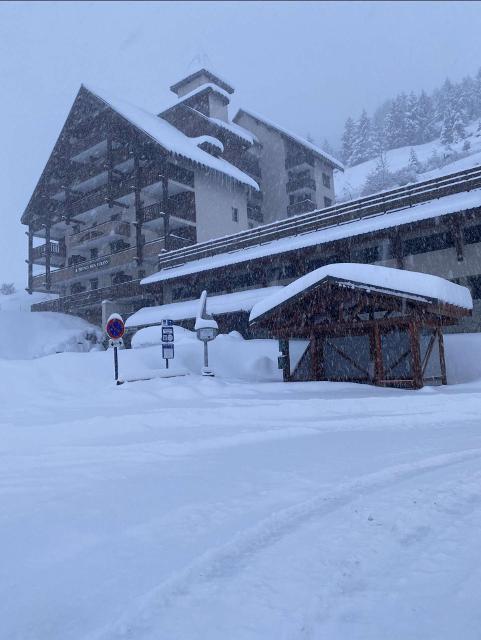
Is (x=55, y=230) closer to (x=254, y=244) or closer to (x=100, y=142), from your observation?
(x=100, y=142)

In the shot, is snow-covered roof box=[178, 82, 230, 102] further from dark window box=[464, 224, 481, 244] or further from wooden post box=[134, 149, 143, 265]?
dark window box=[464, 224, 481, 244]

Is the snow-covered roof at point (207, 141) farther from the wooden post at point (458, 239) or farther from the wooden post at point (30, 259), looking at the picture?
the wooden post at point (458, 239)

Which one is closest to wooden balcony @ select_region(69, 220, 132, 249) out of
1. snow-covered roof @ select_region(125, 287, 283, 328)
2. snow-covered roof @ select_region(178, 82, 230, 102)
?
snow-covered roof @ select_region(125, 287, 283, 328)

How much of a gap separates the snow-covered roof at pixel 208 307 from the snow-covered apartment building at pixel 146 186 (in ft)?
11.0

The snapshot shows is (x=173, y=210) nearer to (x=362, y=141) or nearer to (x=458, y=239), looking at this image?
(x=458, y=239)

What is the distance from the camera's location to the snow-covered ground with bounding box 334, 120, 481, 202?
74.4 metres

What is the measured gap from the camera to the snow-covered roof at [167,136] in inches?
1147

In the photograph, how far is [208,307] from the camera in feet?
74.2

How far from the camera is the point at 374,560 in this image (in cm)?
262

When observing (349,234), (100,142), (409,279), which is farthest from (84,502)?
(100,142)

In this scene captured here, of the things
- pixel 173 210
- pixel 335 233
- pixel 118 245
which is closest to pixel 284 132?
pixel 173 210

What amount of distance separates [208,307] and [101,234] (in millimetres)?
13181

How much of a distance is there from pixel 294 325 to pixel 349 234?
5505 mm

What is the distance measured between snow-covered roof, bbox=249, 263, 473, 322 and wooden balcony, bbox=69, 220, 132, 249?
61.2 feet
